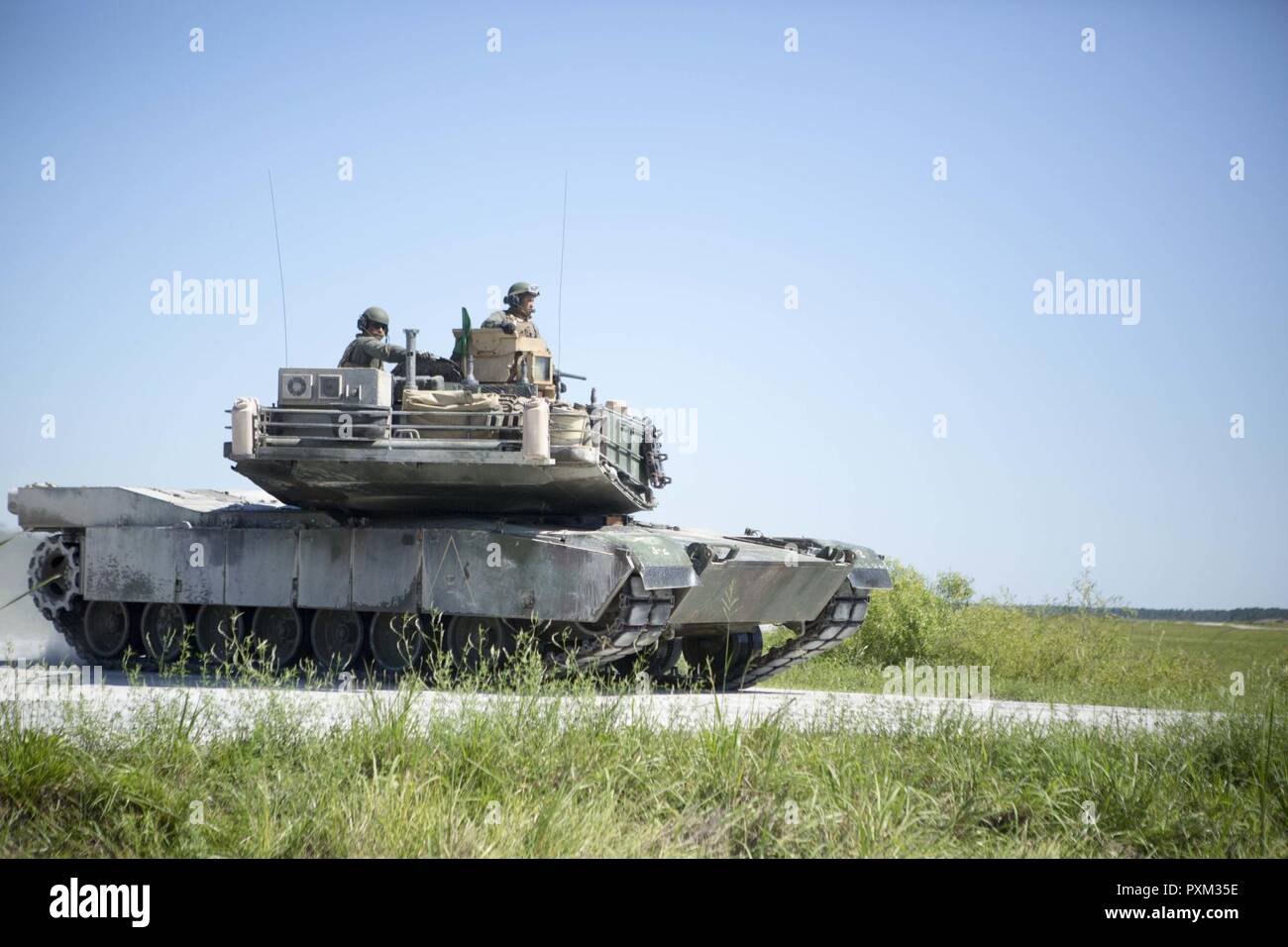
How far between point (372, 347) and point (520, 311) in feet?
5.78

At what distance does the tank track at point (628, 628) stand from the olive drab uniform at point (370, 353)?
13.3 feet

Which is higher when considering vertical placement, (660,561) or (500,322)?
(500,322)

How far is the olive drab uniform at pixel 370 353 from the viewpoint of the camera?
16.2 metres

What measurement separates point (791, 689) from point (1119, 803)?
9.02 meters

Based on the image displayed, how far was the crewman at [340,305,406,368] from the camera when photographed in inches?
639

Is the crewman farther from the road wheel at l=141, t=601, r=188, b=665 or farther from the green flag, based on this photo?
the road wheel at l=141, t=601, r=188, b=665

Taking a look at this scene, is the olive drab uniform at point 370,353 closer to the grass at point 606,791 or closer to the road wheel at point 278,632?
the road wheel at point 278,632

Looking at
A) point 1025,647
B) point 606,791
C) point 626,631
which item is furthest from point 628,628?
point 1025,647

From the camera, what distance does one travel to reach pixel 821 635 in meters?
17.4

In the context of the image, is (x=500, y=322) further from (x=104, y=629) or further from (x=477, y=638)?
(x=104, y=629)

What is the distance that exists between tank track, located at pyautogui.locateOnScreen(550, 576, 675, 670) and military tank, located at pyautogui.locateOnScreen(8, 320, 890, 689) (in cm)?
3

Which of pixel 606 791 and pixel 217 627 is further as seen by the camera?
pixel 217 627
